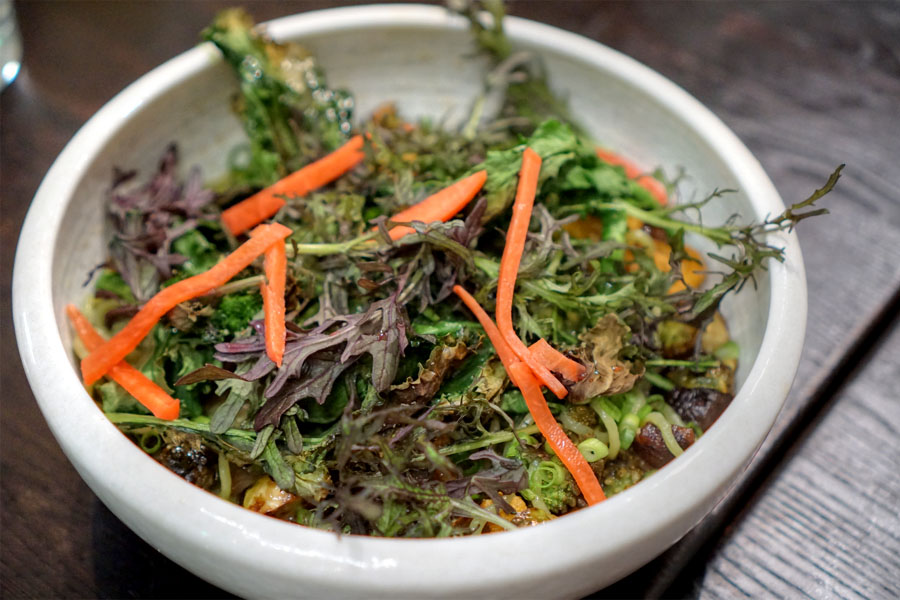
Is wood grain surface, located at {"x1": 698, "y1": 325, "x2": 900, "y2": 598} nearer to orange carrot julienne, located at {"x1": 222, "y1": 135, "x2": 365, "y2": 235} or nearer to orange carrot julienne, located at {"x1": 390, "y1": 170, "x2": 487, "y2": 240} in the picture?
orange carrot julienne, located at {"x1": 390, "y1": 170, "x2": 487, "y2": 240}

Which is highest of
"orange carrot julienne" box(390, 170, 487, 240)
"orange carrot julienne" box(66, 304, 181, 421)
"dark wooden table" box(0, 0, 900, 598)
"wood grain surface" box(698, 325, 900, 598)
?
"orange carrot julienne" box(390, 170, 487, 240)

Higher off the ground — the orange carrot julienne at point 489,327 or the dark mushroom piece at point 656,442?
the orange carrot julienne at point 489,327

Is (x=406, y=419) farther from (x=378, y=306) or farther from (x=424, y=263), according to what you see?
(x=424, y=263)

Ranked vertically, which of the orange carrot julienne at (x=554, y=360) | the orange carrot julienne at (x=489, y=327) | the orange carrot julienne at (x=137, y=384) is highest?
the orange carrot julienne at (x=137, y=384)

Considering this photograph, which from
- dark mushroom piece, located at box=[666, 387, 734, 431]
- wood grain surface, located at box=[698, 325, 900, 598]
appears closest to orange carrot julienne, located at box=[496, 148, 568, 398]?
dark mushroom piece, located at box=[666, 387, 734, 431]

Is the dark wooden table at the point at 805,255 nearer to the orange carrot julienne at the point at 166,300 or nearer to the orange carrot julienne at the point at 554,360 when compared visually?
the orange carrot julienne at the point at 166,300

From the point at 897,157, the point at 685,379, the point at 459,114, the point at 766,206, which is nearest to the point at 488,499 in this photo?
the point at 685,379

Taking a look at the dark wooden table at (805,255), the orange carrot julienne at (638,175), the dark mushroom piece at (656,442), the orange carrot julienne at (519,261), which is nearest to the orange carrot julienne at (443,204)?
the orange carrot julienne at (519,261)
